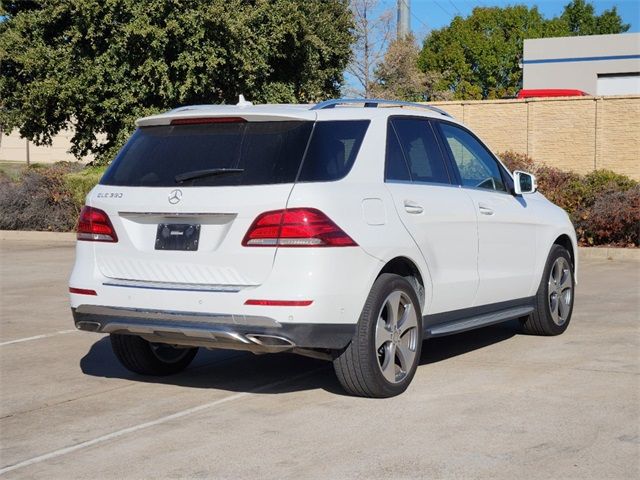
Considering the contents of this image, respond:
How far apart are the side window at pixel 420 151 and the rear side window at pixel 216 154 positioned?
87 cm

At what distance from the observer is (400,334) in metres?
6.64

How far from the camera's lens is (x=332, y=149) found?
6.37 m

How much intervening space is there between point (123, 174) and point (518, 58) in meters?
71.2

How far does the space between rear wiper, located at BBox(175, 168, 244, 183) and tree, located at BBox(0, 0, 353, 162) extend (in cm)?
2262

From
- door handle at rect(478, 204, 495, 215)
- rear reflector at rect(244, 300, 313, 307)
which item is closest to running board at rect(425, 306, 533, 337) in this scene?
door handle at rect(478, 204, 495, 215)

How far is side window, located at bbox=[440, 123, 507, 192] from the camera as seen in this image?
7805mm

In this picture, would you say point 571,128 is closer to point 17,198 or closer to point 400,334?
point 17,198

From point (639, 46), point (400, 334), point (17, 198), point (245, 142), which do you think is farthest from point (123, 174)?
point (639, 46)

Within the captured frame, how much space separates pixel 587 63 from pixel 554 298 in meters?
48.6

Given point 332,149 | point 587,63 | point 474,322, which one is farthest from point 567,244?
point 587,63

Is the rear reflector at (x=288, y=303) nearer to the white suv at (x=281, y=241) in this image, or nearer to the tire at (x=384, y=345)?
the white suv at (x=281, y=241)

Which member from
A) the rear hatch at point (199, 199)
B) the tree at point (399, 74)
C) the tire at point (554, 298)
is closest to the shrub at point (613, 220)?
the tire at point (554, 298)

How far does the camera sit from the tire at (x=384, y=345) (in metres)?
6.25

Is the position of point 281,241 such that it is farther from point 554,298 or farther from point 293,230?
point 554,298
